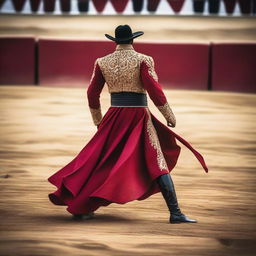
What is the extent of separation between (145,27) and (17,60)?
2.22 metres

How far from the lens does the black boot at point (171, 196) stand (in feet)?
16.2

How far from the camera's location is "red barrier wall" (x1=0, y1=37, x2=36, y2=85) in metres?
Result: 14.8

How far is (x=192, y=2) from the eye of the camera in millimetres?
14812

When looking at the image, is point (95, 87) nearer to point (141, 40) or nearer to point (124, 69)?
point (124, 69)

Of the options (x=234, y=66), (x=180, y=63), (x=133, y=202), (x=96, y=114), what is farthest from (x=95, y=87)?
(x=180, y=63)

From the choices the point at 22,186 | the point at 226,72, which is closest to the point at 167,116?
the point at 22,186

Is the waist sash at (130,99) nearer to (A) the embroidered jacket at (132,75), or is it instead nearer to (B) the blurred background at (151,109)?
(A) the embroidered jacket at (132,75)

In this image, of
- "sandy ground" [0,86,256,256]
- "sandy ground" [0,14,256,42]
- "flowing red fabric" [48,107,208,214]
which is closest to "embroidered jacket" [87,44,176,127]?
"flowing red fabric" [48,107,208,214]

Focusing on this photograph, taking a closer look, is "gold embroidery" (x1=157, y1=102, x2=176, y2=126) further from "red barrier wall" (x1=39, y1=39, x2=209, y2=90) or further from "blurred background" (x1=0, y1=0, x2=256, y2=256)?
"red barrier wall" (x1=39, y1=39, x2=209, y2=90)

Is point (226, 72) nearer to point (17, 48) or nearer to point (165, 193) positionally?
point (17, 48)

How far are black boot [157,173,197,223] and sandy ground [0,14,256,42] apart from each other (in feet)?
31.8

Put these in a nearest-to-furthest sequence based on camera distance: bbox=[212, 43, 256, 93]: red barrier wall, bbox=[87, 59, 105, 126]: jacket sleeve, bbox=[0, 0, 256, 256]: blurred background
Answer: bbox=[0, 0, 256, 256]: blurred background → bbox=[87, 59, 105, 126]: jacket sleeve → bbox=[212, 43, 256, 93]: red barrier wall

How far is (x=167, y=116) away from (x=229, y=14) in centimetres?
995

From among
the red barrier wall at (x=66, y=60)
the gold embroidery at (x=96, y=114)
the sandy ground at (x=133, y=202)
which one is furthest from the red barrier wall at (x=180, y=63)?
the gold embroidery at (x=96, y=114)
